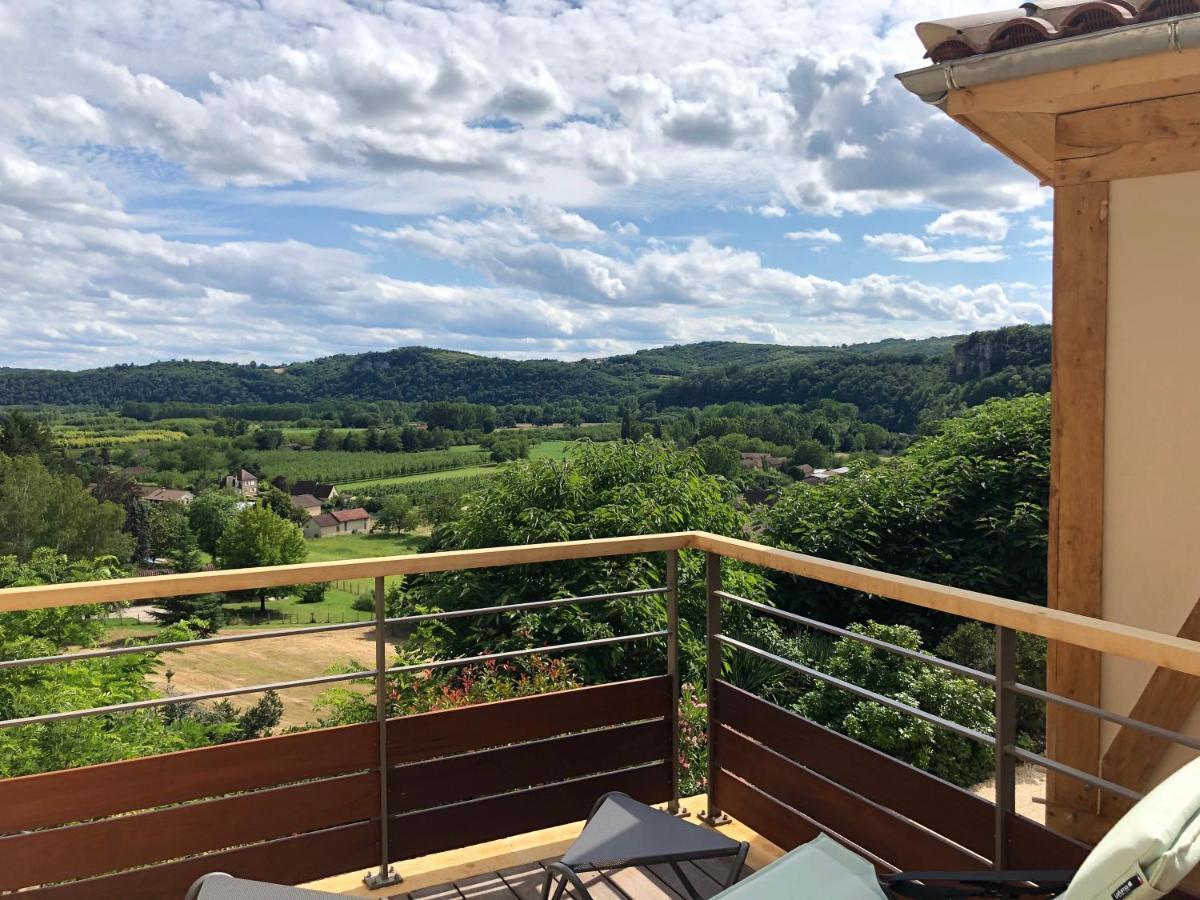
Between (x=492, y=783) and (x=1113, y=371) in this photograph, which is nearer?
(x=492, y=783)

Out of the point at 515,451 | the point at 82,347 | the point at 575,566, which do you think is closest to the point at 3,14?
the point at 82,347

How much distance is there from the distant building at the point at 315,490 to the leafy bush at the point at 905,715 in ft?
145

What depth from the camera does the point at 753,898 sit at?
6.13 feet

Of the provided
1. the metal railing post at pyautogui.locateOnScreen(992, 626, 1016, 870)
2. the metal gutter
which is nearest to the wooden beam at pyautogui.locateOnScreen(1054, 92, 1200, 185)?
the metal gutter

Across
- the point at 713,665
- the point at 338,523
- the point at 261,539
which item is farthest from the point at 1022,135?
the point at 338,523

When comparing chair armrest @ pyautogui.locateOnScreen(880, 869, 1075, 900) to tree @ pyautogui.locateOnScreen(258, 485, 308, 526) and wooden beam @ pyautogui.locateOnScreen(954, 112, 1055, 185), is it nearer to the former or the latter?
wooden beam @ pyautogui.locateOnScreen(954, 112, 1055, 185)

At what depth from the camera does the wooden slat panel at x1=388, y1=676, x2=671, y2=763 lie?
284 centimetres

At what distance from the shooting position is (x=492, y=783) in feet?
9.62

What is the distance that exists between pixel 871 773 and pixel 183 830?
5.87 ft

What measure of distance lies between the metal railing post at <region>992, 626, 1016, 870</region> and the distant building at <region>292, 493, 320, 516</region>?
48718 millimetres

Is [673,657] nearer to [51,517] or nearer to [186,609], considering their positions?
[186,609]

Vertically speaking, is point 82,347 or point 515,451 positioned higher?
point 82,347

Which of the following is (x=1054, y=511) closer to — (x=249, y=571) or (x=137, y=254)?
(x=249, y=571)

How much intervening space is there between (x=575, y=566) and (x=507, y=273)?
180ft
